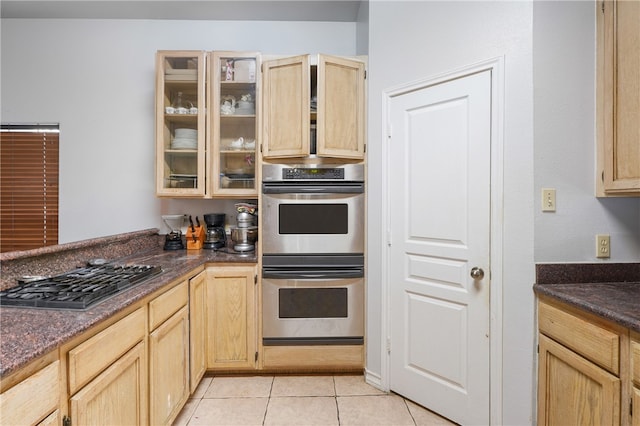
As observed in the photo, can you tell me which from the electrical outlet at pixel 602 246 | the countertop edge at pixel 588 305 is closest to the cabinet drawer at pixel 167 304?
the countertop edge at pixel 588 305

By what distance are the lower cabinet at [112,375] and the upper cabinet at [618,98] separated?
221 cm

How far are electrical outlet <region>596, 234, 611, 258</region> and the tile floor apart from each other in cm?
122

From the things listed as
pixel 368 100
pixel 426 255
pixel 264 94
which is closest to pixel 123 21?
pixel 264 94

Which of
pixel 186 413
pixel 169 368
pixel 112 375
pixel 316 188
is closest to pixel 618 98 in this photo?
pixel 316 188

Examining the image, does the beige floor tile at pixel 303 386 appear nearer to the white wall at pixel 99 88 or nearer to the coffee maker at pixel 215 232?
the coffee maker at pixel 215 232

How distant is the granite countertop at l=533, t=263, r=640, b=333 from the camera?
4.29 ft

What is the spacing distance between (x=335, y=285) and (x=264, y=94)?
4.79ft

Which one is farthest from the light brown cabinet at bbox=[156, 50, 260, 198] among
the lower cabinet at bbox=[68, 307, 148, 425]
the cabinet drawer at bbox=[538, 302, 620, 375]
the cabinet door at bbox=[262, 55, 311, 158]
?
the cabinet drawer at bbox=[538, 302, 620, 375]

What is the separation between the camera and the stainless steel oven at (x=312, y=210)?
2342mm

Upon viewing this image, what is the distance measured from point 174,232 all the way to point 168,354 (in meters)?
1.21

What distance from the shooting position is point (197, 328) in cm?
211

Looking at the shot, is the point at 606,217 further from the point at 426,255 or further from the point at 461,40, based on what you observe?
the point at 461,40

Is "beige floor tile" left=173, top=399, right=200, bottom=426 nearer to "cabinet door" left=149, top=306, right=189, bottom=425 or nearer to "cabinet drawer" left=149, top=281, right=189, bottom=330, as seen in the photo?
"cabinet door" left=149, top=306, right=189, bottom=425

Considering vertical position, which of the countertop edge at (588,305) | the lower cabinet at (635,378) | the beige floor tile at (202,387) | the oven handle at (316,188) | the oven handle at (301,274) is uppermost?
the oven handle at (316,188)
